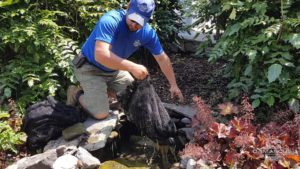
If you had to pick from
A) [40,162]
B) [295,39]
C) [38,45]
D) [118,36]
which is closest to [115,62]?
[118,36]

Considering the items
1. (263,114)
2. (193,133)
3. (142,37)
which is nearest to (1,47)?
(142,37)

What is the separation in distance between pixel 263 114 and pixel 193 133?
77 cm

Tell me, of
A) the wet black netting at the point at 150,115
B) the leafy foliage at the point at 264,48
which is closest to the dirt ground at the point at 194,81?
the leafy foliage at the point at 264,48

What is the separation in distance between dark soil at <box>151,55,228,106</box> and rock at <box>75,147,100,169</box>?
5.13ft

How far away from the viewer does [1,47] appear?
Result: 4746mm

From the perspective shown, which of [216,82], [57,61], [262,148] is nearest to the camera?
[262,148]

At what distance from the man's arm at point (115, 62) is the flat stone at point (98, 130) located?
685 millimetres

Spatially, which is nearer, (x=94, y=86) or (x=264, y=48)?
(x=264, y=48)

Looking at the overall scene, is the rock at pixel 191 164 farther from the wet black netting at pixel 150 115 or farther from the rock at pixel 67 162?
the rock at pixel 67 162

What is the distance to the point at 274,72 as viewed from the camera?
3.85 meters

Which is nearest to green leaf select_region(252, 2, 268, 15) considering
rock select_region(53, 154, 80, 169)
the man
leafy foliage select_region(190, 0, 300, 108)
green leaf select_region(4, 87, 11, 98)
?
leafy foliage select_region(190, 0, 300, 108)

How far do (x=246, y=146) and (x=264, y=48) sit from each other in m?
1.05

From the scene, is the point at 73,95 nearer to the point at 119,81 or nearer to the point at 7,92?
the point at 119,81

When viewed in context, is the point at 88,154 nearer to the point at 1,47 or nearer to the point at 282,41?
the point at 1,47
